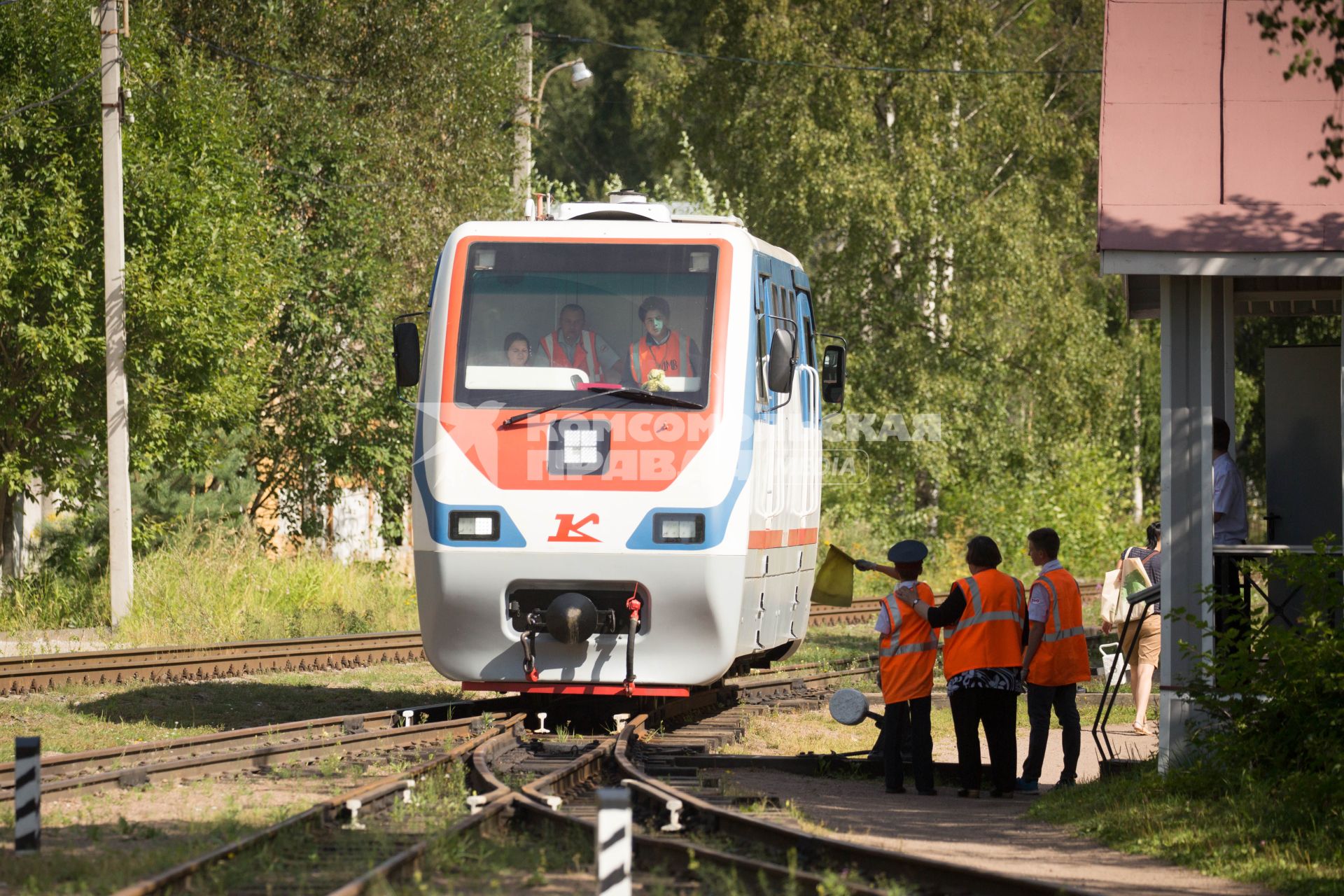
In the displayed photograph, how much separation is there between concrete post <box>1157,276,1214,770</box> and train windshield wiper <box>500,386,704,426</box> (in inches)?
121

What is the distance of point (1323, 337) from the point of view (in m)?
34.8

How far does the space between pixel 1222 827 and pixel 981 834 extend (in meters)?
1.24

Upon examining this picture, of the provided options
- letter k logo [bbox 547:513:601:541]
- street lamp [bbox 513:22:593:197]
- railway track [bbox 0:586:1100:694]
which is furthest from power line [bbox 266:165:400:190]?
letter k logo [bbox 547:513:601:541]

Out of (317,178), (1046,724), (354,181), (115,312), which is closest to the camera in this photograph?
(1046,724)

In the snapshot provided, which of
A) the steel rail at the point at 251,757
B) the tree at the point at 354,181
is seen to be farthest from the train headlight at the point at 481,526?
the tree at the point at 354,181

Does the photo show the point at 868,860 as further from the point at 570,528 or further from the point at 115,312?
the point at 115,312

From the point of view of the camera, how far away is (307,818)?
8.05 m

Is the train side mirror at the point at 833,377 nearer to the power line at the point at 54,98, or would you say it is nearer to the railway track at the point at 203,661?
the railway track at the point at 203,661

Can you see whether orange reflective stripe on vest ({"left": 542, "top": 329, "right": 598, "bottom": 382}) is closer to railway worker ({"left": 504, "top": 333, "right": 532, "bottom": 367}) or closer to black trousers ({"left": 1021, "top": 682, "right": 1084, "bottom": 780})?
railway worker ({"left": 504, "top": 333, "right": 532, "bottom": 367})

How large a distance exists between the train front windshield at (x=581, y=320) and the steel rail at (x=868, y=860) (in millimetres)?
3626

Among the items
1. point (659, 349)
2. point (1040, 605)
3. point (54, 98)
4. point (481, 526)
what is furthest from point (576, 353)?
point (54, 98)

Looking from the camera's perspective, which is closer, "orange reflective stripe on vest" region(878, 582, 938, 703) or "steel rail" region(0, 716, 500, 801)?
"steel rail" region(0, 716, 500, 801)

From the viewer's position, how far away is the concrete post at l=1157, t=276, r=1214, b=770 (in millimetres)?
10359

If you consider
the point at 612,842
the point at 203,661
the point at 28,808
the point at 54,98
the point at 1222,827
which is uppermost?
the point at 54,98
